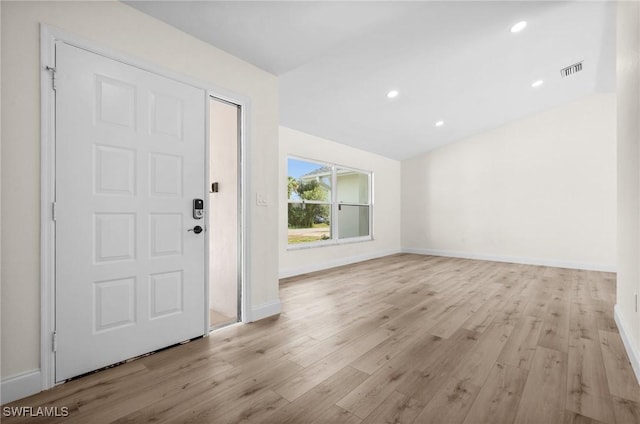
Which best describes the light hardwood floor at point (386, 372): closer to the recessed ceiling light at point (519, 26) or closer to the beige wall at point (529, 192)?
the beige wall at point (529, 192)

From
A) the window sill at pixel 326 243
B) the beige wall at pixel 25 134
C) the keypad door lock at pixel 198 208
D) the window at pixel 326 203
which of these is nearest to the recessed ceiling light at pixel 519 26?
the window at pixel 326 203

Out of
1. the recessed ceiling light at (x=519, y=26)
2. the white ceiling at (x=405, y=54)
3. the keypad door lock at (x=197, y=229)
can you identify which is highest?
the recessed ceiling light at (x=519, y=26)

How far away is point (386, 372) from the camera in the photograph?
1901 millimetres

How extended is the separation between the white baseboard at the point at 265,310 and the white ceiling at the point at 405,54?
237 centimetres

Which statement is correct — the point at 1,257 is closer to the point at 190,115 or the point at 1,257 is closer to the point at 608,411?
the point at 190,115

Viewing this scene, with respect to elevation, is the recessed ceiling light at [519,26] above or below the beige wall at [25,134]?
above

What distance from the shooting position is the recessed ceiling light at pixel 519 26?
3109mm

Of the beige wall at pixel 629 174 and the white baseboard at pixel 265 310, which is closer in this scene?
the beige wall at pixel 629 174

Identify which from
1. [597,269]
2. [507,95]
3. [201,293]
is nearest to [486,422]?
[201,293]

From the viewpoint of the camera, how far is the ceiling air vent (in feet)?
13.9

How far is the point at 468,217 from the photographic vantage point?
6.65m

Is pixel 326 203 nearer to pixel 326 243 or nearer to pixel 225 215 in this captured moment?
pixel 326 243

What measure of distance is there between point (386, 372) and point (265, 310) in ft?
4.67

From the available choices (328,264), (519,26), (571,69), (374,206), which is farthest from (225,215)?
(571,69)
